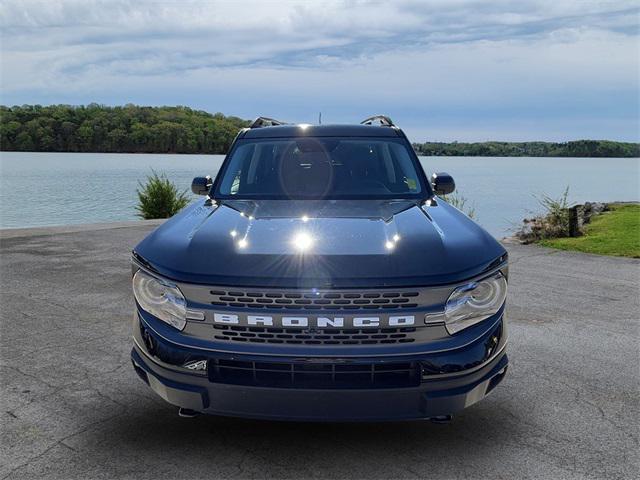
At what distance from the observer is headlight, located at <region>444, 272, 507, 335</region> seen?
2.91 metres

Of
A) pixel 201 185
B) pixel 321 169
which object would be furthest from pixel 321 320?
pixel 201 185

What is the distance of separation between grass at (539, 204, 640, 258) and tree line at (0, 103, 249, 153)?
119ft

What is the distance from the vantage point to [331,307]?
9.16 feet

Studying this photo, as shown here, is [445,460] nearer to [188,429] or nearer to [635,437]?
[635,437]

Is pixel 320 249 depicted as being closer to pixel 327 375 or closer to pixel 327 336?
pixel 327 336

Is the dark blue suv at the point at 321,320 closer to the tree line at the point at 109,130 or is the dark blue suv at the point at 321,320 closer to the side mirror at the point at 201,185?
the side mirror at the point at 201,185

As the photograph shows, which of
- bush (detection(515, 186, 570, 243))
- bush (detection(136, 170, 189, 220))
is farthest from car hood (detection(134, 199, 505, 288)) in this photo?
bush (detection(136, 170, 189, 220))

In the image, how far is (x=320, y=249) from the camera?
296 centimetres

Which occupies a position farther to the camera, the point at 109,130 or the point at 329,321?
the point at 109,130

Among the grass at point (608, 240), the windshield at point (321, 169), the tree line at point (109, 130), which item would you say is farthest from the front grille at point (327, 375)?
the tree line at point (109, 130)

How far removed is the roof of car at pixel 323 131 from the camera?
506 cm

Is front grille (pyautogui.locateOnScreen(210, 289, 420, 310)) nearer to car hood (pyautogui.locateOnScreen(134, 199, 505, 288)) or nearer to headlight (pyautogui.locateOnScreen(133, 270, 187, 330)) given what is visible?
car hood (pyautogui.locateOnScreen(134, 199, 505, 288))

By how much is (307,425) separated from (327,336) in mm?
1064

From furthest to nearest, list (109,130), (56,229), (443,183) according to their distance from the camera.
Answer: (109,130) → (56,229) → (443,183)
